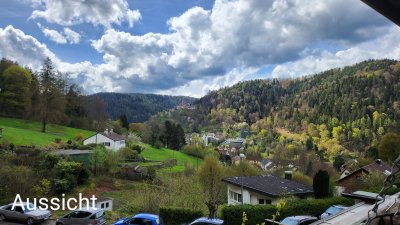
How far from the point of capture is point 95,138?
6662 centimetres

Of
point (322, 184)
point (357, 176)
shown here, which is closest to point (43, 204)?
point (322, 184)

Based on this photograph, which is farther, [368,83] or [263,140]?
[368,83]

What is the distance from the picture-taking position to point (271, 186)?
30328 millimetres

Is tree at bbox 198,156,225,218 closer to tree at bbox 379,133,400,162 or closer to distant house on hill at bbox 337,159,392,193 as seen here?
distant house on hill at bbox 337,159,392,193

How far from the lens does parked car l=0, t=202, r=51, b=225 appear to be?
22.8 meters

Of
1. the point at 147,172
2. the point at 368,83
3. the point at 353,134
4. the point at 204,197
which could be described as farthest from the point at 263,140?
the point at 204,197

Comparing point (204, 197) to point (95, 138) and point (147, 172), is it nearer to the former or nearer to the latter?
point (147, 172)

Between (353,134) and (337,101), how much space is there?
39830mm

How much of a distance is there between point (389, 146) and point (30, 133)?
51832 mm

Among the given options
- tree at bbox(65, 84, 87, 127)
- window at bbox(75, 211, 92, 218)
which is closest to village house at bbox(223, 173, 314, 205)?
window at bbox(75, 211, 92, 218)

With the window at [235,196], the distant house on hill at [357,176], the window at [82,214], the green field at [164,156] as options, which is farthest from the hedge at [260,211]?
the green field at [164,156]

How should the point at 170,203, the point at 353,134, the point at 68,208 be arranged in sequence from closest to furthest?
the point at 170,203
the point at 68,208
the point at 353,134

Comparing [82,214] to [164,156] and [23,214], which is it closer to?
[23,214]

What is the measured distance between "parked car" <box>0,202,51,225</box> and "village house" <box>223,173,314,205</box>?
50.3ft
